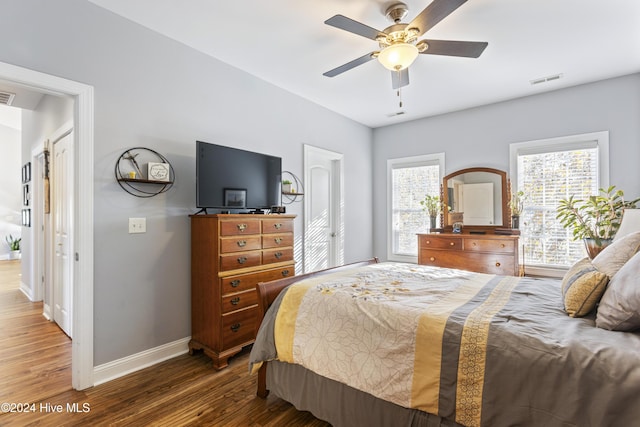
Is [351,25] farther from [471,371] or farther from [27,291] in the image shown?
[27,291]

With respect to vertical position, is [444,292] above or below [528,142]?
below

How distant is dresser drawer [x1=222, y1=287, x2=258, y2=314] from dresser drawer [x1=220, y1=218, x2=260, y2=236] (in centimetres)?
51

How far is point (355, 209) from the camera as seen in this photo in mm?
4965

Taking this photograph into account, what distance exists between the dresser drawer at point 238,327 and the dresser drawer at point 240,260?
38cm

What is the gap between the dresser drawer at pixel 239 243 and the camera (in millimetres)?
2504

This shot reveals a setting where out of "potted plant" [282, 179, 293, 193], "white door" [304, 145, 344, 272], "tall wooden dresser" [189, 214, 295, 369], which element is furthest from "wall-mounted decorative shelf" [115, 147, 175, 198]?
"white door" [304, 145, 344, 272]

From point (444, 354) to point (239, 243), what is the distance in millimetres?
1804

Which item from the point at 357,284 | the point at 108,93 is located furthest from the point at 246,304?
the point at 108,93

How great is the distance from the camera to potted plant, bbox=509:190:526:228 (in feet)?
12.9

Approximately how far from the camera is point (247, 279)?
2.67m

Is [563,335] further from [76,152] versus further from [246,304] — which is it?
[76,152]

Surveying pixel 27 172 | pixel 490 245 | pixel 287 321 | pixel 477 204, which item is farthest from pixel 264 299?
pixel 27 172

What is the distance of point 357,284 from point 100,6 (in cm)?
275

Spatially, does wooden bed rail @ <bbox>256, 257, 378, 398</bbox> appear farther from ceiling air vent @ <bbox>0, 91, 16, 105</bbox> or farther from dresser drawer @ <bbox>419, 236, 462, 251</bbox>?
ceiling air vent @ <bbox>0, 91, 16, 105</bbox>
